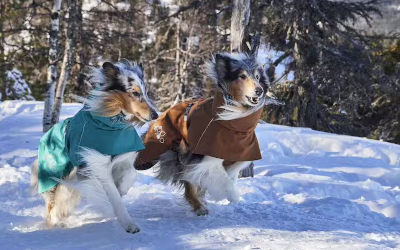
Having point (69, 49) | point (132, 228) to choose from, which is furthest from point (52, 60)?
point (132, 228)

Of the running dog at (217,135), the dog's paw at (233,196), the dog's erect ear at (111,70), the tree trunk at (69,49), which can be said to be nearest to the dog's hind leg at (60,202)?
the dog's erect ear at (111,70)

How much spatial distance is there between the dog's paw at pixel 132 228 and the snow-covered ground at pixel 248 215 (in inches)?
1.7

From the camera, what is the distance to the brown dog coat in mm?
4125

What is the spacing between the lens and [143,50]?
76.9 feet

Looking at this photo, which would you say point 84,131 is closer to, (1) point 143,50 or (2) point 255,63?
(2) point 255,63

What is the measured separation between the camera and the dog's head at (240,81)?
13.4ft

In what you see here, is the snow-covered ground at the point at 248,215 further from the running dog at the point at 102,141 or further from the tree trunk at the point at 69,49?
the tree trunk at the point at 69,49

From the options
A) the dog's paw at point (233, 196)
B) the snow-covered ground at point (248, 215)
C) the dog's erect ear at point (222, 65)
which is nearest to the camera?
the snow-covered ground at point (248, 215)

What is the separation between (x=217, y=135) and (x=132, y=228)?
1.15 m

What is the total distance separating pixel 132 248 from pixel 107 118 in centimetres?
107

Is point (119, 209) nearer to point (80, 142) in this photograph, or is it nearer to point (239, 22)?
point (80, 142)

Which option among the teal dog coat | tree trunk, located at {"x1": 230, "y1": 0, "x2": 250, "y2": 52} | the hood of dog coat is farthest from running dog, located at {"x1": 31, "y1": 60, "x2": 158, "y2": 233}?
tree trunk, located at {"x1": 230, "y1": 0, "x2": 250, "y2": 52}

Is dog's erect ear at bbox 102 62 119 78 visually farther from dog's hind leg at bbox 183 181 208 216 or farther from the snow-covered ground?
dog's hind leg at bbox 183 181 208 216

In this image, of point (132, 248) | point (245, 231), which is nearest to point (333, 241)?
point (245, 231)
